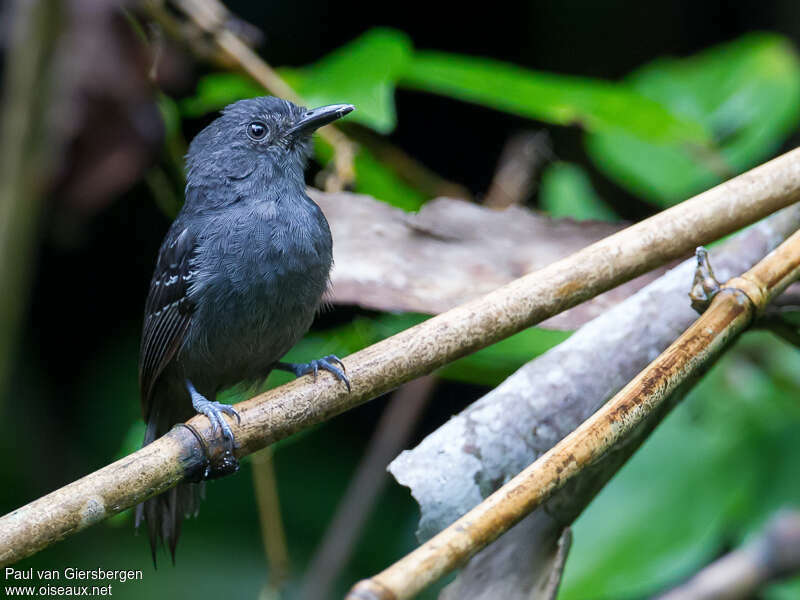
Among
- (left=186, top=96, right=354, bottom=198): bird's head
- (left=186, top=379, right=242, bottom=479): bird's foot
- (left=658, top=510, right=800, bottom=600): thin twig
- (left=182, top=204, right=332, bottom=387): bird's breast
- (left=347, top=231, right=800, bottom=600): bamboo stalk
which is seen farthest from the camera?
(left=186, top=96, right=354, bottom=198): bird's head

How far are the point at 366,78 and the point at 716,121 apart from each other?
69.6 inches

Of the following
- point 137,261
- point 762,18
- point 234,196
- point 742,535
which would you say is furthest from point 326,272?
point 762,18

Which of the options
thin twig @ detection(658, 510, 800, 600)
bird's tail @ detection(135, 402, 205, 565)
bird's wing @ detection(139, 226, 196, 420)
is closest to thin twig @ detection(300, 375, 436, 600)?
bird's tail @ detection(135, 402, 205, 565)

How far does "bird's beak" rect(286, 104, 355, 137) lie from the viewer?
255cm

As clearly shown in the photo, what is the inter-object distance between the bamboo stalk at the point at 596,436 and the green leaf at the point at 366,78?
1.14 meters

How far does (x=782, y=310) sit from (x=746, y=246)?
0.64 ft

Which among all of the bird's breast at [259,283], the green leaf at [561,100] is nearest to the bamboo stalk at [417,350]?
the bird's breast at [259,283]

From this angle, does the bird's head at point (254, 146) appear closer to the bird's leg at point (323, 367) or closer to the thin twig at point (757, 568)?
the bird's leg at point (323, 367)

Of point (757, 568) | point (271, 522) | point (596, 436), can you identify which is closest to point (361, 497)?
point (271, 522)

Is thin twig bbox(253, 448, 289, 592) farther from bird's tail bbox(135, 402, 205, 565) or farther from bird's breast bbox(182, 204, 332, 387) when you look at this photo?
bird's breast bbox(182, 204, 332, 387)

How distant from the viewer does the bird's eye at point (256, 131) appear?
9.18 feet

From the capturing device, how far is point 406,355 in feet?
5.88

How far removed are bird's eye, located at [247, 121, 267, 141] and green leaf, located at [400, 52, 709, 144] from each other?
534 mm

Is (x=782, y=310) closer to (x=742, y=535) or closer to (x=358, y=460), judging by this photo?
(x=742, y=535)
